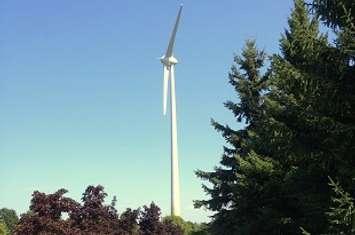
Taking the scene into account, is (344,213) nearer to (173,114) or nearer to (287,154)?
(287,154)

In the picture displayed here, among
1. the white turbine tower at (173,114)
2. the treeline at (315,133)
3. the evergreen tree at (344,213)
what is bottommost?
the evergreen tree at (344,213)

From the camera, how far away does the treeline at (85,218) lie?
3120 centimetres

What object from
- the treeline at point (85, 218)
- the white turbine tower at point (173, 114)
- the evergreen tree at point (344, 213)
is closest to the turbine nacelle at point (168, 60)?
the white turbine tower at point (173, 114)

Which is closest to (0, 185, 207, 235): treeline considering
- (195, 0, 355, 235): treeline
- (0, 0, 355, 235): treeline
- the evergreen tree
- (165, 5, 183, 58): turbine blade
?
(0, 0, 355, 235): treeline

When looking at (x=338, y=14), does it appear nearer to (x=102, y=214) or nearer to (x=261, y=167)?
(x=261, y=167)

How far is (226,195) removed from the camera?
35.2 m

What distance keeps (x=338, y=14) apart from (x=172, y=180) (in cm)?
7597

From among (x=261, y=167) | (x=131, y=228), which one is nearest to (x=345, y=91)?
(x=261, y=167)

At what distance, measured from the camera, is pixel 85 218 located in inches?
1457

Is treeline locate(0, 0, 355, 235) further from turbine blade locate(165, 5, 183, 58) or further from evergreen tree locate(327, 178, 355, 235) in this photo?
turbine blade locate(165, 5, 183, 58)

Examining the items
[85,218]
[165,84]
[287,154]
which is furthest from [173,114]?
[287,154]

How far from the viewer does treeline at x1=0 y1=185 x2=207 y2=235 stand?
102 ft

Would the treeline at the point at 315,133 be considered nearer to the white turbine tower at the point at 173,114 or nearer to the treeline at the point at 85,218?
the treeline at the point at 85,218

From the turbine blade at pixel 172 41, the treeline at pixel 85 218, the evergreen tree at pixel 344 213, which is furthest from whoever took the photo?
the turbine blade at pixel 172 41
